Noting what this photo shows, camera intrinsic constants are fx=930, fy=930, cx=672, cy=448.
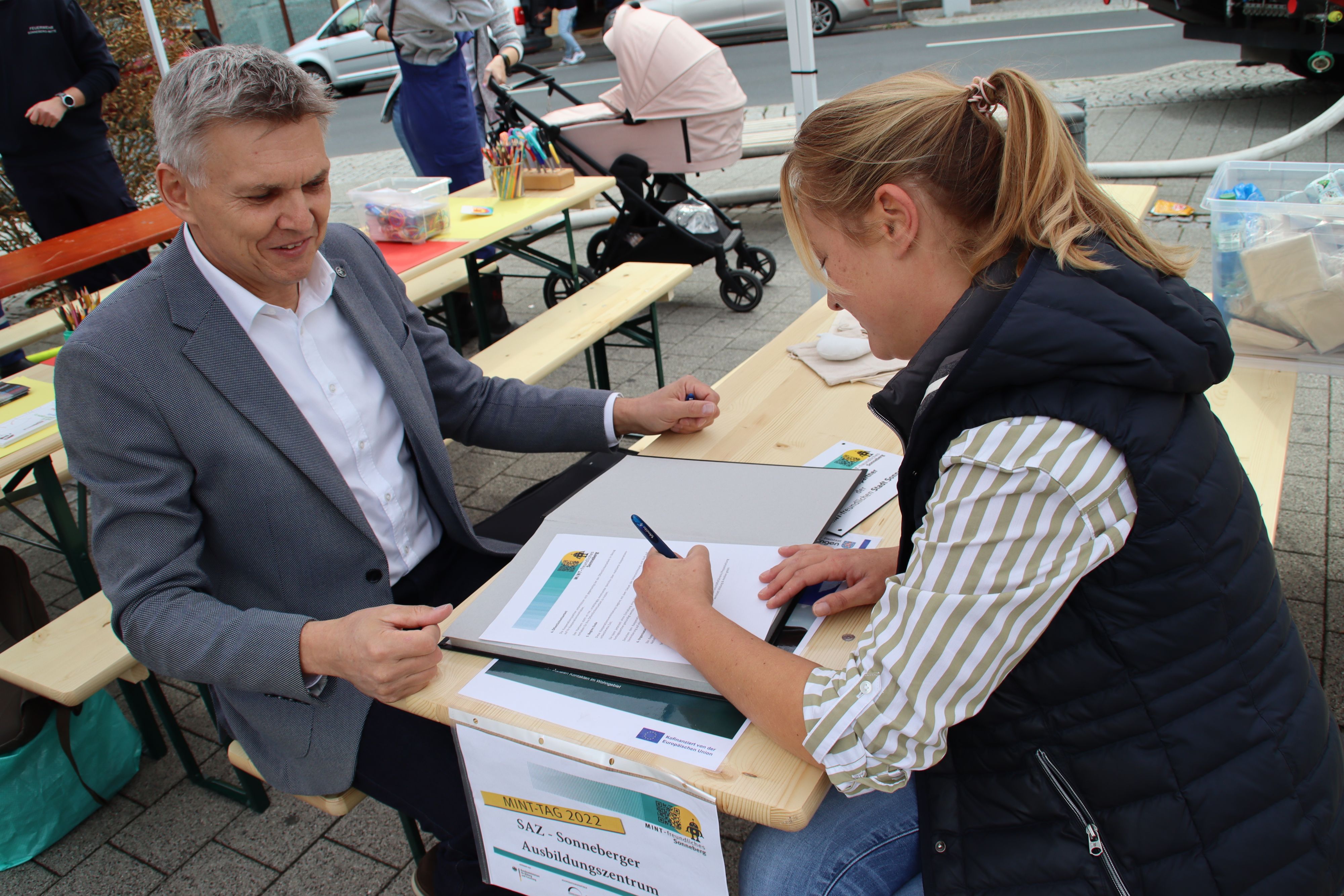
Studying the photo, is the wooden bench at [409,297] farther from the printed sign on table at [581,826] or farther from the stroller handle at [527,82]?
the printed sign on table at [581,826]

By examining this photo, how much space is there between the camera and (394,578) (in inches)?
71.7

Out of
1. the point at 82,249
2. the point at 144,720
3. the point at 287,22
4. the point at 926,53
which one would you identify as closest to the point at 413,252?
the point at 82,249

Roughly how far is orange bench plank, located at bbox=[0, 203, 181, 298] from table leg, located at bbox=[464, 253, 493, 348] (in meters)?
1.20

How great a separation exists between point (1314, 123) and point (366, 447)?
19.9 ft

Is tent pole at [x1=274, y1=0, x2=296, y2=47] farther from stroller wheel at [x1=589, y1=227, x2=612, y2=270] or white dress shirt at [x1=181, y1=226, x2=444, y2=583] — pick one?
white dress shirt at [x1=181, y1=226, x2=444, y2=583]

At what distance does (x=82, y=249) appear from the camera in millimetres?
3863

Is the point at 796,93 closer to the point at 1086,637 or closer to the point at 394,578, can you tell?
the point at 394,578

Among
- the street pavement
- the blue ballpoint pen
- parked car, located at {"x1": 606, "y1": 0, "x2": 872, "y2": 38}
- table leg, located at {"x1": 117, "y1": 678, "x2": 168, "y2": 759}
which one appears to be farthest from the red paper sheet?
parked car, located at {"x1": 606, "y1": 0, "x2": 872, "y2": 38}

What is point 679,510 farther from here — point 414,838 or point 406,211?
point 406,211

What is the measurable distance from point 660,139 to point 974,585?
14.3ft

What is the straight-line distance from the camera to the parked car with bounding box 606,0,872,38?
Answer: 12875 mm

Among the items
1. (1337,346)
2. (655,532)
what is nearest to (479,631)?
(655,532)

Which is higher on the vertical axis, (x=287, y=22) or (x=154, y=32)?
(x=287, y=22)

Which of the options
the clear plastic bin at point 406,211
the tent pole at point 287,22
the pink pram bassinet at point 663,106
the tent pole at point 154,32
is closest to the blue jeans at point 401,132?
the pink pram bassinet at point 663,106
